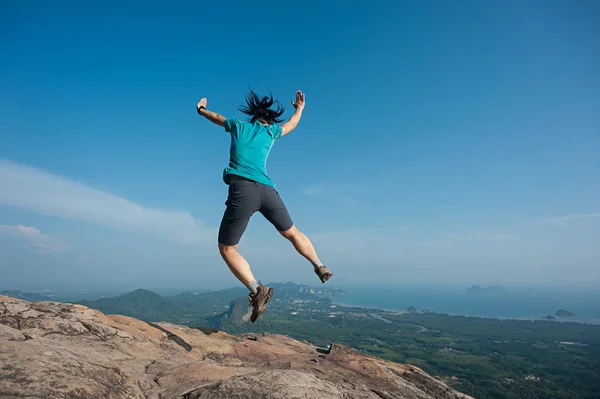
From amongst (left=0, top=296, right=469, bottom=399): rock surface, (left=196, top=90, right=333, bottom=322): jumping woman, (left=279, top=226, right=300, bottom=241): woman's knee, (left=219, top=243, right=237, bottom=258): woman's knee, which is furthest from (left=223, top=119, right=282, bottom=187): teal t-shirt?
(left=0, top=296, right=469, bottom=399): rock surface

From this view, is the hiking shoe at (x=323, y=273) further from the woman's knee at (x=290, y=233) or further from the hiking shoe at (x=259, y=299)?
the hiking shoe at (x=259, y=299)

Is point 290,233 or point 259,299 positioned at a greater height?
point 290,233

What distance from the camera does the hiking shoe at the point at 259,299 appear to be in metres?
4.76

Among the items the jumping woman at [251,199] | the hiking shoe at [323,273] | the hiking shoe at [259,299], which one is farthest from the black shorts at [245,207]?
the hiking shoe at [323,273]

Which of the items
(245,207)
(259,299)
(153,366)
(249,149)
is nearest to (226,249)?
(245,207)

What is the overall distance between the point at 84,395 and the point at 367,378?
12.3ft

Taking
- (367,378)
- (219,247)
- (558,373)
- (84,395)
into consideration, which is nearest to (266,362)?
(367,378)

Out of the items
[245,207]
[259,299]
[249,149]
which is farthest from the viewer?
[259,299]

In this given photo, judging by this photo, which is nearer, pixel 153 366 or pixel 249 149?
pixel 153 366

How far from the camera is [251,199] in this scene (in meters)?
4.39

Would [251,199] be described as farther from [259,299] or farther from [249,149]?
[259,299]

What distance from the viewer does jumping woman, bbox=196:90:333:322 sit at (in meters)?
4.43

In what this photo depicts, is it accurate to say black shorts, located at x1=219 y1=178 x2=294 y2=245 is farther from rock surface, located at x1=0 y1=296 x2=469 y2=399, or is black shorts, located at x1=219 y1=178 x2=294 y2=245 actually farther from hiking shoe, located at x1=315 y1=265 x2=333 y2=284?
rock surface, located at x1=0 y1=296 x2=469 y2=399

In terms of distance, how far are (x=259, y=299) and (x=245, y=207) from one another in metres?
1.51
